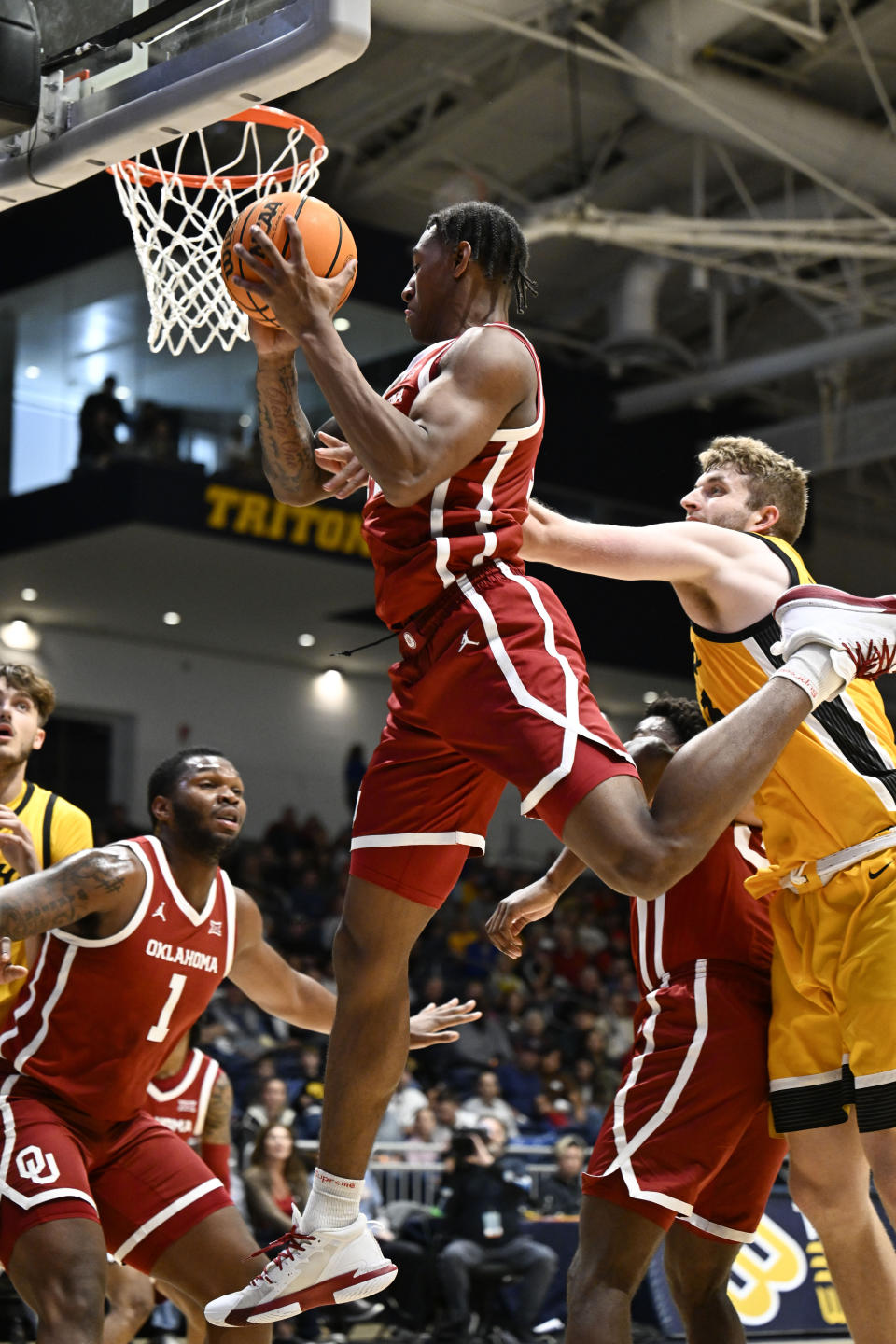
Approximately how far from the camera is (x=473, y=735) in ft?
10.8

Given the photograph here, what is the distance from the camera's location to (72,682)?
22.1 meters

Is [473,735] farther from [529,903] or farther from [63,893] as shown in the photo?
[63,893]

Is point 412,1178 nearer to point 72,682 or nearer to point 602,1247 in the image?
point 602,1247

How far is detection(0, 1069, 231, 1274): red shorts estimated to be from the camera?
14.1 ft

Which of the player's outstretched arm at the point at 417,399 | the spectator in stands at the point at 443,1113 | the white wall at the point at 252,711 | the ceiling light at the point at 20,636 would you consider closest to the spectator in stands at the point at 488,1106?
the spectator in stands at the point at 443,1113

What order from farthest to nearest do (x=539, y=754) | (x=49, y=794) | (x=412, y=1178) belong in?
(x=412, y=1178) → (x=49, y=794) → (x=539, y=754)

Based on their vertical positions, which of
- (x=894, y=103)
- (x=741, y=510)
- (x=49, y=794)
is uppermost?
(x=894, y=103)

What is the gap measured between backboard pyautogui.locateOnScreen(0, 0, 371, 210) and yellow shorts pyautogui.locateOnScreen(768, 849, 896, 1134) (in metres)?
2.33

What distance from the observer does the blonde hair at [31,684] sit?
17.7 ft

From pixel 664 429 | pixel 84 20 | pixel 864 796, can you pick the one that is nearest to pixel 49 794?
pixel 84 20

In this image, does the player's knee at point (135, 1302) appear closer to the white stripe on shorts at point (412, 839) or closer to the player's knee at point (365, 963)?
the player's knee at point (365, 963)

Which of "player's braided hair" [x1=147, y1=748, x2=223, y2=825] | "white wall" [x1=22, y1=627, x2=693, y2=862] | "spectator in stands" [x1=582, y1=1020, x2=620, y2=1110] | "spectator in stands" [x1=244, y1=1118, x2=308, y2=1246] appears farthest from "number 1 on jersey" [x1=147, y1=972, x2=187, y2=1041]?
"white wall" [x1=22, y1=627, x2=693, y2=862]

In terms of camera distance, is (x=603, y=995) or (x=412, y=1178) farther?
(x=603, y=995)

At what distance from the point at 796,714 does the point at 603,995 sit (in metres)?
14.9
